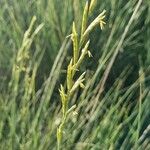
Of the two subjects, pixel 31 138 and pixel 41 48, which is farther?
pixel 41 48

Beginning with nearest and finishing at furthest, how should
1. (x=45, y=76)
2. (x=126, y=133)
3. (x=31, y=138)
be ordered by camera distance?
1. (x=31, y=138)
2. (x=126, y=133)
3. (x=45, y=76)

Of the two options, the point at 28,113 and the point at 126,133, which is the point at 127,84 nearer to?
the point at 126,133

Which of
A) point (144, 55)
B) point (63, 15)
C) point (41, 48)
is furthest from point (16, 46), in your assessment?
point (144, 55)

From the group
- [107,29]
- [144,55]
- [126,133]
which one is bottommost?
[126,133]

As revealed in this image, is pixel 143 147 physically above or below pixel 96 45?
below

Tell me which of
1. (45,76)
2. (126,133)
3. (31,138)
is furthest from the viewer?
(45,76)

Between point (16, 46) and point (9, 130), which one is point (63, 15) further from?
point (9, 130)

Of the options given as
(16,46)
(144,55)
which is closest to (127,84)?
(144,55)
